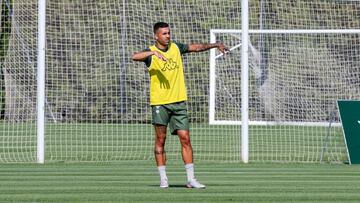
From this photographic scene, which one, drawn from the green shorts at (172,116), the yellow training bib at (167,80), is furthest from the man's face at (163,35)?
the green shorts at (172,116)

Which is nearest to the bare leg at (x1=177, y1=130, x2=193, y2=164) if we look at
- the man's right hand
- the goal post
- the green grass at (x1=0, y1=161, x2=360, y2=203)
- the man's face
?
the green grass at (x1=0, y1=161, x2=360, y2=203)

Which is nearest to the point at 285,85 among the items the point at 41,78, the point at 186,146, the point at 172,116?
the point at 41,78

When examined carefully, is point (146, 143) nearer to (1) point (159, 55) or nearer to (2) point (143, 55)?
(1) point (159, 55)

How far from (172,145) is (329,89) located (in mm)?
6131

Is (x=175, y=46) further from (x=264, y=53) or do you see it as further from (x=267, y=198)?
(x=264, y=53)

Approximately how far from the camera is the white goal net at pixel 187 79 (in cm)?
2383

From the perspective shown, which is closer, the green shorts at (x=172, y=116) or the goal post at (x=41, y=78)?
the green shorts at (x=172, y=116)

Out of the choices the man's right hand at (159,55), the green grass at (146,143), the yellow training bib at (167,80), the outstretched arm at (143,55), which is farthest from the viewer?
the green grass at (146,143)

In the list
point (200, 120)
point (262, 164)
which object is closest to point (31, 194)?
point (262, 164)

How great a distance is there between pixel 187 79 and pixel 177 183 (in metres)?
11.4

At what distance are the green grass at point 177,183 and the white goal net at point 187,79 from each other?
7.55 feet

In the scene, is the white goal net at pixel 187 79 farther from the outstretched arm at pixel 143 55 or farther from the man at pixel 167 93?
the outstretched arm at pixel 143 55

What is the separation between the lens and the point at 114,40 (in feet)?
85.9

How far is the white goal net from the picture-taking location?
2383 centimetres
